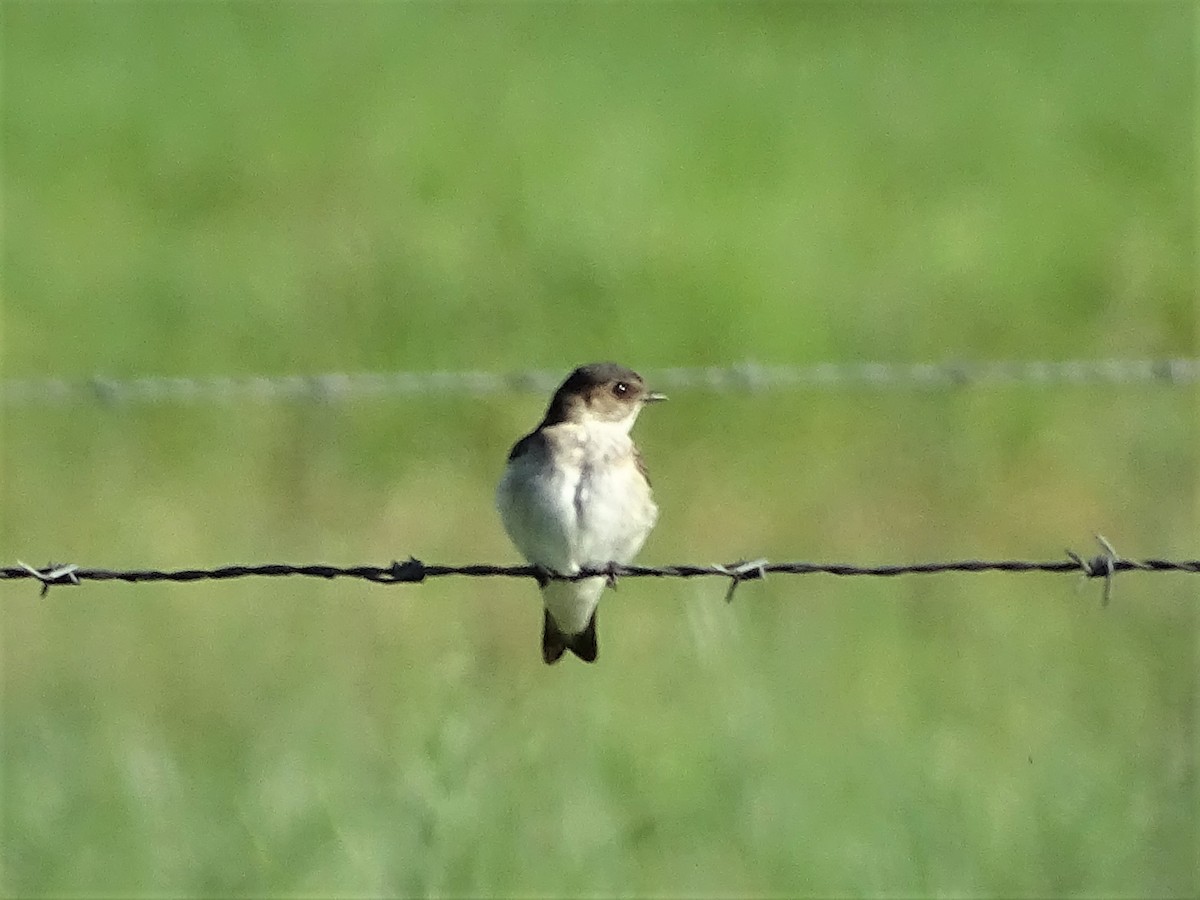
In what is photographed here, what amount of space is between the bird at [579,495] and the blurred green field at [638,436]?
1.00ft

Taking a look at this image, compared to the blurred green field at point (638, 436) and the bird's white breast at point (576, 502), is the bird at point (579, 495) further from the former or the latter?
the blurred green field at point (638, 436)

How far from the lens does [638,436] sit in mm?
11367

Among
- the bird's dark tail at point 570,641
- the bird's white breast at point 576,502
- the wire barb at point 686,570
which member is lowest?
the wire barb at point 686,570

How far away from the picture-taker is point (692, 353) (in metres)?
12.7

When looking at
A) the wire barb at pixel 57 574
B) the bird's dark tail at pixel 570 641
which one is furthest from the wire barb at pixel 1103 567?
the wire barb at pixel 57 574

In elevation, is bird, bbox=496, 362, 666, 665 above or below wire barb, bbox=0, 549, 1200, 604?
above

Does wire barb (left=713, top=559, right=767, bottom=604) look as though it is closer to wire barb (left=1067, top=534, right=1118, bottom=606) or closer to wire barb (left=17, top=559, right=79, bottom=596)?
wire barb (left=1067, top=534, right=1118, bottom=606)

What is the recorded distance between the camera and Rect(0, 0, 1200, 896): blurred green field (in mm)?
6262

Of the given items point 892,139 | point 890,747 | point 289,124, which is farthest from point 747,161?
point 890,747

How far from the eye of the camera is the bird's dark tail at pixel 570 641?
19.8 ft

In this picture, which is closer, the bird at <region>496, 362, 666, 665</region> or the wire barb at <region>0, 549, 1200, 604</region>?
the wire barb at <region>0, 549, 1200, 604</region>

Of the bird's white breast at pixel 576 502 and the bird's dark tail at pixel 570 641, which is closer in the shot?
the bird's white breast at pixel 576 502

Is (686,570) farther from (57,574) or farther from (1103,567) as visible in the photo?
(57,574)

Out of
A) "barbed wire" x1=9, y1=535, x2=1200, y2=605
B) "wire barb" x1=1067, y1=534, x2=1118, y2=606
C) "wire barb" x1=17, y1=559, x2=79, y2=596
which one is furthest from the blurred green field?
"wire barb" x1=1067, y1=534, x2=1118, y2=606
